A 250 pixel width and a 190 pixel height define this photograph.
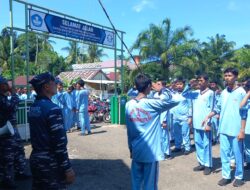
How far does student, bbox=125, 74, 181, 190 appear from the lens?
4.16 m

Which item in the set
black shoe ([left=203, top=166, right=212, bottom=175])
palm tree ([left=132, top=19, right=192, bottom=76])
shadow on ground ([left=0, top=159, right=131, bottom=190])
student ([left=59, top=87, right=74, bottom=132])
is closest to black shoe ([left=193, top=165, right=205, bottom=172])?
black shoe ([left=203, top=166, right=212, bottom=175])

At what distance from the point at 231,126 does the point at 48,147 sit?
142 inches

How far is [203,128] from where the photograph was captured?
6.48 m

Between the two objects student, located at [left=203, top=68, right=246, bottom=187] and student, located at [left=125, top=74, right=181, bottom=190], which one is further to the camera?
student, located at [left=203, top=68, right=246, bottom=187]

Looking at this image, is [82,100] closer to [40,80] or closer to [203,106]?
[203,106]

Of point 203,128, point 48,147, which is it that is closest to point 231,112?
point 203,128

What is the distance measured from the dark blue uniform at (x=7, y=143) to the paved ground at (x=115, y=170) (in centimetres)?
50

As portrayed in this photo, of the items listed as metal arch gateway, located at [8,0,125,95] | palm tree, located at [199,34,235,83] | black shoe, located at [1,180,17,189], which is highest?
palm tree, located at [199,34,235,83]

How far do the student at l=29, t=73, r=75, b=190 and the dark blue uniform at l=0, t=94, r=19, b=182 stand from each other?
1.93 meters

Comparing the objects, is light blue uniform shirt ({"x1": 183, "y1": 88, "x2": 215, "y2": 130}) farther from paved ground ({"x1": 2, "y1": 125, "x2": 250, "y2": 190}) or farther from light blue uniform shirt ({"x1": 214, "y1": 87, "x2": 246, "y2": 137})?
paved ground ({"x1": 2, "y1": 125, "x2": 250, "y2": 190})

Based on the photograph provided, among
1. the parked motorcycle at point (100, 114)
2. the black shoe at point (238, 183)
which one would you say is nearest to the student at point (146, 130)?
the black shoe at point (238, 183)

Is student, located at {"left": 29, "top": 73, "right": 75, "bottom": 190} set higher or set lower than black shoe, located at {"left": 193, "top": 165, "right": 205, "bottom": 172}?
higher

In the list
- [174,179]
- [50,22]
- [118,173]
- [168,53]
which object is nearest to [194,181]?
[174,179]

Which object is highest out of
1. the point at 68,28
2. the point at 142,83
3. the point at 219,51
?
the point at 219,51
